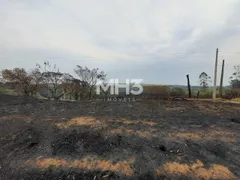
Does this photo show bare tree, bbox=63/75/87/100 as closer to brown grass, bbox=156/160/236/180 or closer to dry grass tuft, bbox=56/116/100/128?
dry grass tuft, bbox=56/116/100/128

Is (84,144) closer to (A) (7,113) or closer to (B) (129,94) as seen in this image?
(A) (7,113)

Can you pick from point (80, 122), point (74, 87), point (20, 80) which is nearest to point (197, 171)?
point (80, 122)

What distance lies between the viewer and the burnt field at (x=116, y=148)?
2.22m

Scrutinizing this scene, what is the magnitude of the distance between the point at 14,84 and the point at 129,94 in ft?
32.3

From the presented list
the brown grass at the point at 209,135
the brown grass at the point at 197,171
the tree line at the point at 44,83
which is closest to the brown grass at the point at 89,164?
the brown grass at the point at 197,171

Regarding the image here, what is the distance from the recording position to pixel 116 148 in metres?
2.76

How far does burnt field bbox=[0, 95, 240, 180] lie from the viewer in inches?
87.5

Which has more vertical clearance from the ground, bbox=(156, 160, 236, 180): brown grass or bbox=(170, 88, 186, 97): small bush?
bbox=(170, 88, 186, 97): small bush

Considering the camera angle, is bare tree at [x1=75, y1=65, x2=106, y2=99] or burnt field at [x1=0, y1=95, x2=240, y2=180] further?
bare tree at [x1=75, y1=65, x2=106, y2=99]

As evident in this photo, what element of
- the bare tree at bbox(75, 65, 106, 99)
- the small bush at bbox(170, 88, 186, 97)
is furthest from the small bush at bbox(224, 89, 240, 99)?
the bare tree at bbox(75, 65, 106, 99)

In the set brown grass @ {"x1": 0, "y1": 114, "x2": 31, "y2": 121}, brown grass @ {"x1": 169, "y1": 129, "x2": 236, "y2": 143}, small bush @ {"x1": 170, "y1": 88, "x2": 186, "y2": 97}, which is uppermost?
small bush @ {"x1": 170, "y1": 88, "x2": 186, "y2": 97}

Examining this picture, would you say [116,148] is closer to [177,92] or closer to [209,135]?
[209,135]

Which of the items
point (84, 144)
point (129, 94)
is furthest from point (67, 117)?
point (129, 94)

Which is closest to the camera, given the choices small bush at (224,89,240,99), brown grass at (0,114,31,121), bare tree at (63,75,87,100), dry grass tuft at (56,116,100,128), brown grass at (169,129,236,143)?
brown grass at (169,129,236,143)
